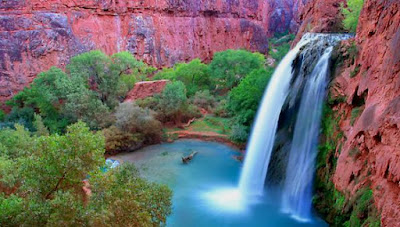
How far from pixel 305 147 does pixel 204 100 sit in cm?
1588

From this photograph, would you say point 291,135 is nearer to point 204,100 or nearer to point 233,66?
point 204,100

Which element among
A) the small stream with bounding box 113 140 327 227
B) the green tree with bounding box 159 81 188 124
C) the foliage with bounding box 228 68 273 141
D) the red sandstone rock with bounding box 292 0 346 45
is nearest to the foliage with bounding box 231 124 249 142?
the foliage with bounding box 228 68 273 141

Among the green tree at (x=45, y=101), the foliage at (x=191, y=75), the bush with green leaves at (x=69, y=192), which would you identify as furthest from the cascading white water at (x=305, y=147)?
the foliage at (x=191, y=75)

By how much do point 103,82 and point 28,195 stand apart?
64.0 ft

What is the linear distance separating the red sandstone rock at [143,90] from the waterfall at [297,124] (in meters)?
11.4

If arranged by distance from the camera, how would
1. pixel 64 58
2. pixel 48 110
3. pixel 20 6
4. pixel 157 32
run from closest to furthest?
pixel 48 110 → pixel 20 6 → pixel 64 58 → pixel 157 32

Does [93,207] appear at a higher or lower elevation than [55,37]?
lower

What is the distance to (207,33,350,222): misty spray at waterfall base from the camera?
43.4 ft

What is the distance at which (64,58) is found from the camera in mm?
28594

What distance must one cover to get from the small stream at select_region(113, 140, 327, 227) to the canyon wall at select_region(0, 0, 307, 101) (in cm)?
1485

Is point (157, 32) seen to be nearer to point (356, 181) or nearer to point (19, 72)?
point (19, 72)

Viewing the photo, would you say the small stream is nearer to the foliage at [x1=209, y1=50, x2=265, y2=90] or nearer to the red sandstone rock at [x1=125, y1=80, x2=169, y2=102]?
the red sandstone rock at [x1=125, y1=80, x2=169, y2=102]

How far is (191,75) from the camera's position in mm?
30953

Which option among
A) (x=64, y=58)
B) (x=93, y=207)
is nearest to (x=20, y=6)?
(x=64, y=58)
